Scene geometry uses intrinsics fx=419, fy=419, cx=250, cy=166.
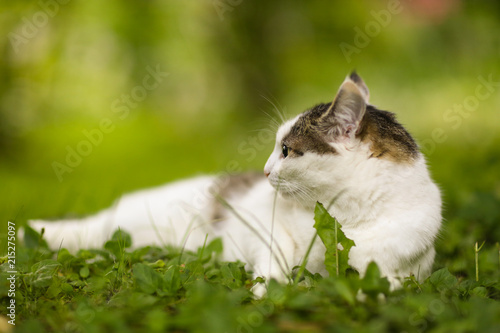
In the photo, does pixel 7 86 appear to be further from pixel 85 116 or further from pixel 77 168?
pixel 85 116

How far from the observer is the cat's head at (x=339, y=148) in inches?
76.9

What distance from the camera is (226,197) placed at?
116 inches

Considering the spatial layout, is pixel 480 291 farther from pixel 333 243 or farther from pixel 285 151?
pixel 285 151

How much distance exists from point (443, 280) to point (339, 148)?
71cm

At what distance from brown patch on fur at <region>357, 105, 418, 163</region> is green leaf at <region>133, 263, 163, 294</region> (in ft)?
3.67

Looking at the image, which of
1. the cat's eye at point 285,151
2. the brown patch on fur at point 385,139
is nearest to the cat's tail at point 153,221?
the cat's eye at point 285,151

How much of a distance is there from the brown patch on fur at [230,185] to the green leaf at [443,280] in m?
1.42

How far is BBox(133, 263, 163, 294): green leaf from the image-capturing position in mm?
1532

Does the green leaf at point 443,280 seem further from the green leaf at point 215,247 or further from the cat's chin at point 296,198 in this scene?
the green leaf at point 215,247

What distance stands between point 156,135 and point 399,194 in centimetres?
669

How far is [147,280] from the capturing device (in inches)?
60.9

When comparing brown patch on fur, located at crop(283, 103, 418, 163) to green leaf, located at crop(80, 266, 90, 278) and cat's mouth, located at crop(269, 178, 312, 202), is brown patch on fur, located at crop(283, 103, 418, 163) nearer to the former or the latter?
cat's mouth, located at crop(269, 178, 312, 202)

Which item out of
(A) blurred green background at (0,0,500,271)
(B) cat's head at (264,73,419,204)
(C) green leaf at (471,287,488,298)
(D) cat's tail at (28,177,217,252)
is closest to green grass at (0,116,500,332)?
(C) green leaf at (471,287,488,298)

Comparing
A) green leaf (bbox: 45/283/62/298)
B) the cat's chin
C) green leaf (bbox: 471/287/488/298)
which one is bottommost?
green leaf (bbox: 45/283/62/298)
